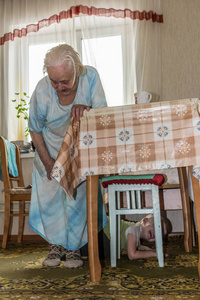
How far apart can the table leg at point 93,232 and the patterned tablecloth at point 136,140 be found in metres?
0.06

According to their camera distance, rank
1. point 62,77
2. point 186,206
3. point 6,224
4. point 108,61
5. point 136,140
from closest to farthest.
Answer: point 136,140 < point 62,77 < point 186,206 < point 6,224 < point 108,61

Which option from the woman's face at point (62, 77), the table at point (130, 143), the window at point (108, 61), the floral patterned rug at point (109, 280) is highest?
the window at point (108, 61)

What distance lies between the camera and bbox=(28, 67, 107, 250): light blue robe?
1954mm

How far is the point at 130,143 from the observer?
149 cm

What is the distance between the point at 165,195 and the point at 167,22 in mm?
2042

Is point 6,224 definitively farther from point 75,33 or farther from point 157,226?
point 75,33

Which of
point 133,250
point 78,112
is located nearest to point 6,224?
point 133,250

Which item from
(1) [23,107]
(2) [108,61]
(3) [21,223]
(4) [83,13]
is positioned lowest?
(3) [21,223]

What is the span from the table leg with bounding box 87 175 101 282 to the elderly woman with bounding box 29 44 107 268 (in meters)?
0.37

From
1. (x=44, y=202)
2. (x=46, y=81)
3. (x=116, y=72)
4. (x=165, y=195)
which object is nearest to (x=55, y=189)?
(x=44, y=202)

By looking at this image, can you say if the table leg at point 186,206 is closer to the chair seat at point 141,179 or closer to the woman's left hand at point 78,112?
the chair seat at point 141,179

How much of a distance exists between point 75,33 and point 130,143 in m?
2.81

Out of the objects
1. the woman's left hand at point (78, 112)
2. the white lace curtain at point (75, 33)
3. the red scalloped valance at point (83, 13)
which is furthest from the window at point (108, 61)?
the woman's left hand at point (78, 112)

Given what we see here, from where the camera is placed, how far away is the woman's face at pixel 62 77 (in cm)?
176
